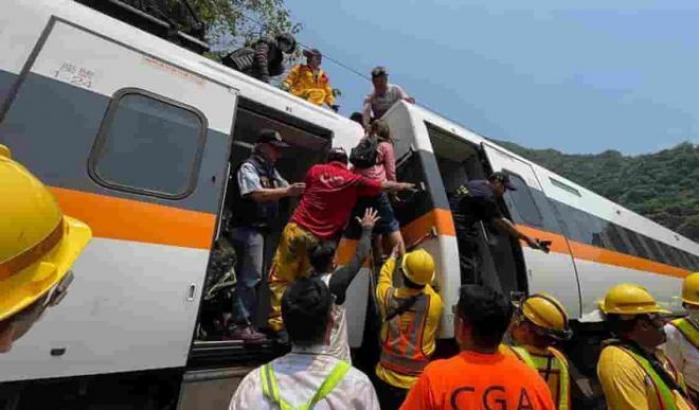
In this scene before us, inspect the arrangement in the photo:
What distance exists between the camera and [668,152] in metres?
50.5

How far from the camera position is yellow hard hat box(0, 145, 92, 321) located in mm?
1148

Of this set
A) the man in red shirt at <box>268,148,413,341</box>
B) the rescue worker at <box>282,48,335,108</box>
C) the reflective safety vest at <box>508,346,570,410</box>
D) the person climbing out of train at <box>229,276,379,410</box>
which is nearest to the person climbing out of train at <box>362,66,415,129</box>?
the rescue worker at <box>282,48,335,108</box>

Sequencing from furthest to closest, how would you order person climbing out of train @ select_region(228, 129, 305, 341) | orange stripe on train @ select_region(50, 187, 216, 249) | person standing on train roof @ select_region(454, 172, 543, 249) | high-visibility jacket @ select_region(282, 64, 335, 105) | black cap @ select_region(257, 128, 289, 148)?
high-visibility jacket @ select_region(282, 64, 335, 105)
person standing on train roof @ select_region(454, 172, 543, 249)
black cap @ select_region(257, 128, 289, 148)
person climbing out of train @ select_region(228, 129, 305, 341)
orange stripe on train @ select_region(50, 187, 216, 249)

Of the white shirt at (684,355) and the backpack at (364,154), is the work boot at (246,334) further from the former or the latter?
the white shirt at (684,355)

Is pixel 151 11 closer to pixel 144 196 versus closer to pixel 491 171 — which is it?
pixel 144 196

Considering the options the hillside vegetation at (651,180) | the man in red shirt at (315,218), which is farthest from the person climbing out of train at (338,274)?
the hillside vegetation at (651,180)

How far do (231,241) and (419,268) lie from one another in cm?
147

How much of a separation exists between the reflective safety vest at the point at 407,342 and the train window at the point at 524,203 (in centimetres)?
238

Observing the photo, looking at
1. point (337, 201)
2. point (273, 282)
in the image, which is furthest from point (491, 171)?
point (273, 282)

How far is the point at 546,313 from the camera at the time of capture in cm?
301

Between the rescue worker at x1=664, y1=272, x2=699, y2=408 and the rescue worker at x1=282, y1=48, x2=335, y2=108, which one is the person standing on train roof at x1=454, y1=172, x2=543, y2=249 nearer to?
the rescue worker at x1=664, y1=272, x2=699, y2=408

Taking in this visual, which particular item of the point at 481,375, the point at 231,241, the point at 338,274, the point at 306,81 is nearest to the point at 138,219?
the point at 231,241

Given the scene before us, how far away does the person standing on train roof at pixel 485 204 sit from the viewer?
5.28 metres

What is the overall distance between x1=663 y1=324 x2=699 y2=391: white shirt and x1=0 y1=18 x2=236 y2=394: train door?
354cm
